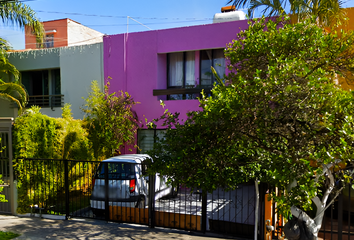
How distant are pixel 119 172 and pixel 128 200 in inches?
31.3

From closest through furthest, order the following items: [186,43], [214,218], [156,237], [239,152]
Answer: [239,152] → [156,237] → [214,218] → [186,43]

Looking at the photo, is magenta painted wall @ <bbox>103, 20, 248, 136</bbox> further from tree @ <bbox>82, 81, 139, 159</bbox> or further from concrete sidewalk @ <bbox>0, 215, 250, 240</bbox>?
concrete sidewalk @ <bbox>0, 215, 250, 240</bbox>

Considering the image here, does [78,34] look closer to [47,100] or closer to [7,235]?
[47,100]

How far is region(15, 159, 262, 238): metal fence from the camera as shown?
7.07 m

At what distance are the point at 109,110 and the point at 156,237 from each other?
6.31 metres

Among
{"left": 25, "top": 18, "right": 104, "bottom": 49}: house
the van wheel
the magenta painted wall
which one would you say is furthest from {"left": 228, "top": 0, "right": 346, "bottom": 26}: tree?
{"left": 25, "top": 18, "right": 104, "bottom": 49}: house

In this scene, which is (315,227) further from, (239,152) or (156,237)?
(156,237)

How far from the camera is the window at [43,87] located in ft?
50.5

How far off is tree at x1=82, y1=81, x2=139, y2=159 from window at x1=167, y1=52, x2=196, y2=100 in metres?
2.17

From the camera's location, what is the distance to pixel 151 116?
13250mm

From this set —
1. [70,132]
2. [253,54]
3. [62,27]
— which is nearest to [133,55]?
[70,132]

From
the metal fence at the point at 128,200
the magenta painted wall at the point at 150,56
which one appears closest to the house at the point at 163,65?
the magenta painted wall at the point at 150,56

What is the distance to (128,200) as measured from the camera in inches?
312

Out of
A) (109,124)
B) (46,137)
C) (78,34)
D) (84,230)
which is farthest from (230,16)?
(78,34)
